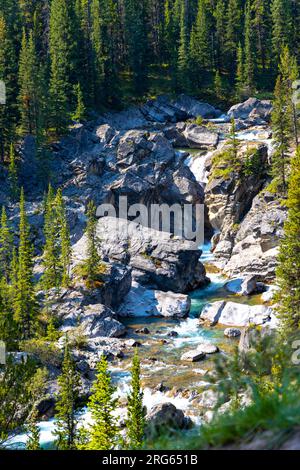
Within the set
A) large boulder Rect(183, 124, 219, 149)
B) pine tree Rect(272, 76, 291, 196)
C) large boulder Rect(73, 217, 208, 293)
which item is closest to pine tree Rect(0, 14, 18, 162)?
large boulder Rect(73, 217, 208, 293)

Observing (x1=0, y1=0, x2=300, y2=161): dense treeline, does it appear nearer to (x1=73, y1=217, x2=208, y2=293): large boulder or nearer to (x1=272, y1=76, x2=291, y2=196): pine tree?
(x1=73, y1=217, x2=208, y2=293): large boulder

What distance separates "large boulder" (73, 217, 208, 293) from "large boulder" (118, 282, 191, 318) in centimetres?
308

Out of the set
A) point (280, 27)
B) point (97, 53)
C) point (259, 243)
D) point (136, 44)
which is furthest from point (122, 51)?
point (259, 243)

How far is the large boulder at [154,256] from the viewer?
2357 inches

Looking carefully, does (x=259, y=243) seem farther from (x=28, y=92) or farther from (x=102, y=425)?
→ (x=28, y=92)

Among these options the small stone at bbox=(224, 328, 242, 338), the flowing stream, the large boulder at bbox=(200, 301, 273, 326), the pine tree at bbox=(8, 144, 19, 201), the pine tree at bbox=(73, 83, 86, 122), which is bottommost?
the flowing stream

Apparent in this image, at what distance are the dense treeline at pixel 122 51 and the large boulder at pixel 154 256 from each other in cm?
2939

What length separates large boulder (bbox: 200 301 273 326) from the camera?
1933 inches

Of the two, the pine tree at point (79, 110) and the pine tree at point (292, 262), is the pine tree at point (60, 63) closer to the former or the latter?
the pine tree at point (79, 110)

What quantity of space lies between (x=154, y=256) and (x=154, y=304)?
762 cm

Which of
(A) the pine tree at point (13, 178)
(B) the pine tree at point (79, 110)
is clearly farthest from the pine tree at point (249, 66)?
(A) the pine tree at point (13, 178)

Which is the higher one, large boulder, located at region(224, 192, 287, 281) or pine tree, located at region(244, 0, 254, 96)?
pine tree, located at region(244, 0, 254, 96)
